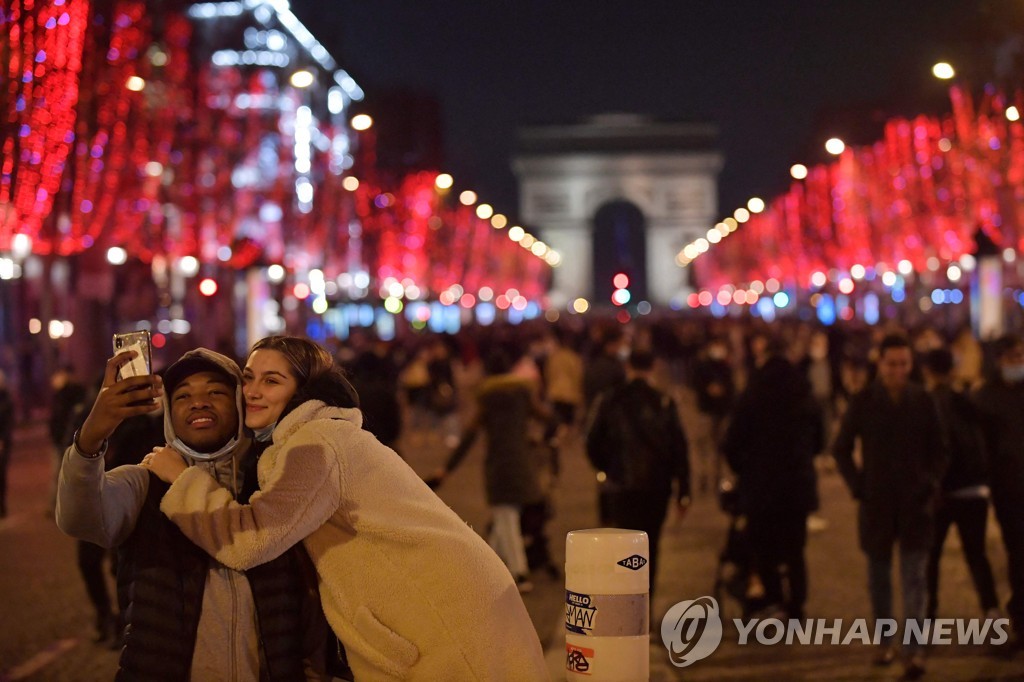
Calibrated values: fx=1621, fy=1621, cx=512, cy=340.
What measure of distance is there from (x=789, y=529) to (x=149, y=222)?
93.1 feet

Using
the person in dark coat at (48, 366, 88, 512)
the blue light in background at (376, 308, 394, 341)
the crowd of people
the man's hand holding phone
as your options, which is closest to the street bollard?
the crowd of people

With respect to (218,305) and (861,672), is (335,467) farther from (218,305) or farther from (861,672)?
(218,305)

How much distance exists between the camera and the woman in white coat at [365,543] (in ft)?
12.6

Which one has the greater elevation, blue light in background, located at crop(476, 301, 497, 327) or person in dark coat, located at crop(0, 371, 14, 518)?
blue light in background, located at crop(476, 301, 497, 327)

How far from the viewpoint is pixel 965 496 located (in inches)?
345

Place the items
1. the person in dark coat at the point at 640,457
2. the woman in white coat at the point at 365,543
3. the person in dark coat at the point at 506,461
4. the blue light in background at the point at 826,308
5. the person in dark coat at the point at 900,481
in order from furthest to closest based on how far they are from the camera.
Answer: the blue light in background at the point at 826,308 < the person in dark coat at the point at 506,461 < the person in dark coat at the point at 640,457 < the person in dark coat at the point at 900,481 < the woman in white coat at the point at 365,543

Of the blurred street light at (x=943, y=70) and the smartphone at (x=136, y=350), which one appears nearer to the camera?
the smartphone at (x=136, y=350)

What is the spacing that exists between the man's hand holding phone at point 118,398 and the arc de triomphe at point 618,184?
113170mm

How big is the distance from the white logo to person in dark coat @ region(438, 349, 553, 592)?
1269 mm

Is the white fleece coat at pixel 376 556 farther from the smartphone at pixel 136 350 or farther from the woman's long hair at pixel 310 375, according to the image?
the smartphone at pixel 136 350

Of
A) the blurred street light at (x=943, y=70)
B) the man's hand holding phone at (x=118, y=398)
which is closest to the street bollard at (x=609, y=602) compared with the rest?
the man's hand holding phone at (x=118, y=398)

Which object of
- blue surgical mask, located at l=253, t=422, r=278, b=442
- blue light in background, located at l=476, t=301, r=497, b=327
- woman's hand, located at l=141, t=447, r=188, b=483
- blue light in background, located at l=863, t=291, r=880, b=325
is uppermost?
blue light in background, located at l=476, t=301, r=497, b=327

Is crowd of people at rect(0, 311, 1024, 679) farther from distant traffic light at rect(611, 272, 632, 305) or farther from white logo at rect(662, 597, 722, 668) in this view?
distant traffic light at rect(611, 272, 632, 305)

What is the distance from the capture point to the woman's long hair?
4.08 m
